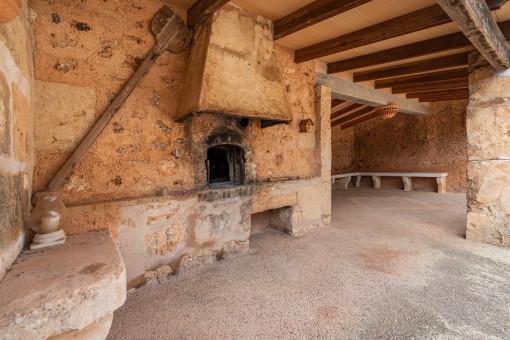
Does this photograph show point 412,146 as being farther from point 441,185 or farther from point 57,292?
point 57,292

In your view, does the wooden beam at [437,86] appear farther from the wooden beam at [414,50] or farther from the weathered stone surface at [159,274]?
the weathered stone surface at [159,274]

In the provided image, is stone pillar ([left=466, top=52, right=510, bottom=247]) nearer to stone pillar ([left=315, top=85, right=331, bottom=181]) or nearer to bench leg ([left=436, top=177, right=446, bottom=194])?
stone pillar ([left=315, top=85, right=331, bottom=181])

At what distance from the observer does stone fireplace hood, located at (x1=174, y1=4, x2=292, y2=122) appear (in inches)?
81.8

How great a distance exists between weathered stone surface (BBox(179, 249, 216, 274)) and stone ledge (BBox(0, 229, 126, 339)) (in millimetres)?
1169

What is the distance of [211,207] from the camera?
2.54 meters

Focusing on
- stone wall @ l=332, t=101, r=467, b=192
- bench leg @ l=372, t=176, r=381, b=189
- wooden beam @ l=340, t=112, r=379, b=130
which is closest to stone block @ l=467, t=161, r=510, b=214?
stone wall @ l=332, t=101, r=467, b=192

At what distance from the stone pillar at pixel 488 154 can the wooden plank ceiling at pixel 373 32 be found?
48cm

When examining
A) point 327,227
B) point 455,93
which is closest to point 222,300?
point 327,227

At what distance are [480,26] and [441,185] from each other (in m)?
6.03

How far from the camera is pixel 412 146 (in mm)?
7230

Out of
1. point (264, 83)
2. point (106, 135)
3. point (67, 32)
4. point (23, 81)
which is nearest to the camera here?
point (23, 81)

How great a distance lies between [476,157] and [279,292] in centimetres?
312

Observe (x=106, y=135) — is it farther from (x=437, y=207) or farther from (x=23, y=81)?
(x=437, y=207)

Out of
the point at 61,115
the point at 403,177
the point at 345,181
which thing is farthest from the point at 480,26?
the point at 345,181
